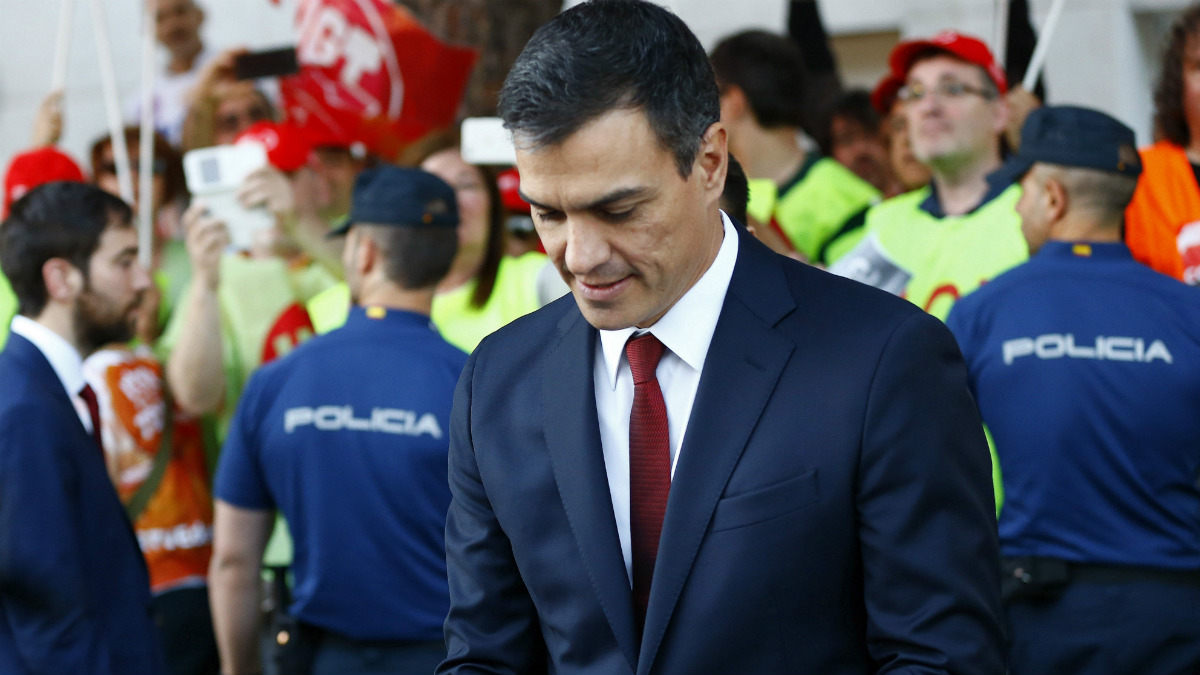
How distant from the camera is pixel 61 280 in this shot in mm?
3740

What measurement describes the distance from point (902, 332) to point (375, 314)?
7.79 ft

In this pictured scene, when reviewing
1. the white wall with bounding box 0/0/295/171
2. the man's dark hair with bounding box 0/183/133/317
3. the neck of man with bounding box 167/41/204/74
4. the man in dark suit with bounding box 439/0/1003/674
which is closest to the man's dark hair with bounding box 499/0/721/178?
the man in dark suit with bounding box 439/0/1003/674

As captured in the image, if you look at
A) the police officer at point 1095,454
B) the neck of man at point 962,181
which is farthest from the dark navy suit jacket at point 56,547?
the neck of man at point 962,181

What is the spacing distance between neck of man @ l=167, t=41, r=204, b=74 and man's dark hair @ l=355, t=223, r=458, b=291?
398 cm

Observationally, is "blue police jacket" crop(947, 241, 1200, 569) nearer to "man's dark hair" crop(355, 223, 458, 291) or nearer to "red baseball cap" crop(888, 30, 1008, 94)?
"red baseball cap" crop(888, 30, 1008, 94)

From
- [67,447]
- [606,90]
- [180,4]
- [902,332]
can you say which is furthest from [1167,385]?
[180,4]

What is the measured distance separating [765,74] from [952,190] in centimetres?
102

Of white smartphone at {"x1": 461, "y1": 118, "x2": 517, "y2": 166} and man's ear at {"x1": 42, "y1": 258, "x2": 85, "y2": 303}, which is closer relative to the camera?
man's ear at {"x1": 42, "y1": 258, "x2": 85, "y2": 303}

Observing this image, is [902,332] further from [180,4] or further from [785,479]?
[180,4]

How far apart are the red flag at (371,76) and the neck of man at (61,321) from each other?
2.28m

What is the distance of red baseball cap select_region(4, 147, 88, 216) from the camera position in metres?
5.39

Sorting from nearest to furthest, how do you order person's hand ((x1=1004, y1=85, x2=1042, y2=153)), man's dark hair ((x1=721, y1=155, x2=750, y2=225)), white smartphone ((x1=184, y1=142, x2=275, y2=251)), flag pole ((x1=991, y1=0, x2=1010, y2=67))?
man's dark hair ((x1=721, y1=155, x2=750, y2=225)) < white smartphone ((x1=184, y1=142, x2=275, y2=251)) < person's hand ((x1=1004, y1=85, x2=1042, y2=153)) < flag pole ((x1=991, y1=0, x2=1010, y2=67))

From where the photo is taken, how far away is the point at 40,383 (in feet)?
11.0

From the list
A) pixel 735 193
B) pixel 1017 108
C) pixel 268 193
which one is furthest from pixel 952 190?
pixel 268 193
